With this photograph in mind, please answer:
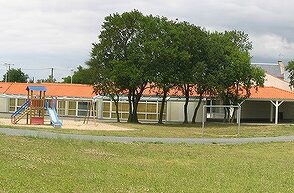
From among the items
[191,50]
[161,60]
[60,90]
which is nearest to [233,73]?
[191,50]

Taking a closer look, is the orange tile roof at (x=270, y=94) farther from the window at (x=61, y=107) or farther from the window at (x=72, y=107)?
the window at (x=61, y=107)

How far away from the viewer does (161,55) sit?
4459 cm

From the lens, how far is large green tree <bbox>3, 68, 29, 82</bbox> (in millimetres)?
109575

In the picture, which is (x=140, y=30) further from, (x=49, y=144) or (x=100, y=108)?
(x=49, y=144)

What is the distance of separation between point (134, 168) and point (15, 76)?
102m

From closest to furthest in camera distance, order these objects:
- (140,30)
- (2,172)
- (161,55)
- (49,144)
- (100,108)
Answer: (2,172)
(49,144)
(161,55)
(140,30)
(100,108)

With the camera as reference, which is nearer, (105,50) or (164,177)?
(164,177)

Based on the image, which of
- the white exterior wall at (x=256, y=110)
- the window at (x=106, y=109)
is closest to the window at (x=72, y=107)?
the window at (x=106, y=109)

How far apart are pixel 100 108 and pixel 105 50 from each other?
11328 millimetres

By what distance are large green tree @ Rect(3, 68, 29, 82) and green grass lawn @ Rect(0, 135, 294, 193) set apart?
3688 inches

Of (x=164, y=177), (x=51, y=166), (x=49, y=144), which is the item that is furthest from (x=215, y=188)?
(x=49, y=144)

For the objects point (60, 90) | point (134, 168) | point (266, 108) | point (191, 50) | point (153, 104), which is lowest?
point (134, 168)

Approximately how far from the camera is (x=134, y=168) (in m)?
13.5

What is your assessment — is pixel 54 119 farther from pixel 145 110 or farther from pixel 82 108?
pixel 82 108
